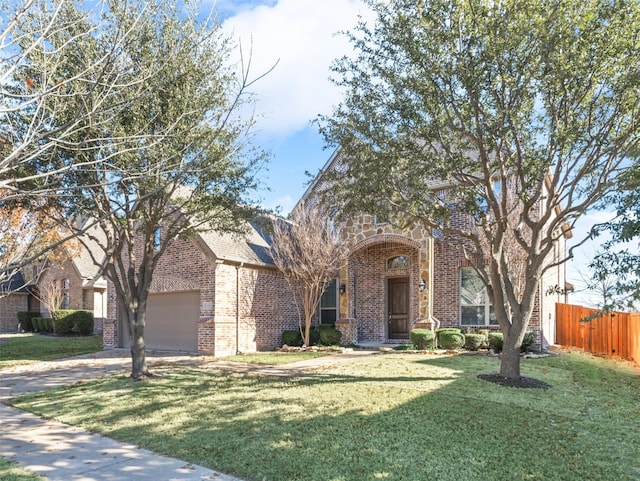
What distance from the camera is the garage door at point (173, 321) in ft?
53.4

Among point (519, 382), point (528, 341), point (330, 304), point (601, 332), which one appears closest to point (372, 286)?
point (330, 304)

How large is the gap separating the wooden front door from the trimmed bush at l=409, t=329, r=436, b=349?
8.97 ft

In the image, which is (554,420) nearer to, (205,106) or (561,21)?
(561,21)

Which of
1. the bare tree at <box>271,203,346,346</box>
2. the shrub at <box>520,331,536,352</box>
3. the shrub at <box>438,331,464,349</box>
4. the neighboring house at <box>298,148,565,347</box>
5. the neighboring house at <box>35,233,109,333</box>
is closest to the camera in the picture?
the shrub at <box>520,331,536,352</box>

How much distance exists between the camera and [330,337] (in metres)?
16.9

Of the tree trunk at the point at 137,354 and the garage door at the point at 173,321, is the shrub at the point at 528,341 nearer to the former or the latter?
the garage door at the point at 173,321

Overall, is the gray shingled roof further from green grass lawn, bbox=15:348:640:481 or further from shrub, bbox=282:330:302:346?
green grass lawn, bbox=15:348:640:481

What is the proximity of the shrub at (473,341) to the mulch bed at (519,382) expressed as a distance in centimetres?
485

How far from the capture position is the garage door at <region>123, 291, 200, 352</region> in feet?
53.4

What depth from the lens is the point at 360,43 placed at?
9.56 m

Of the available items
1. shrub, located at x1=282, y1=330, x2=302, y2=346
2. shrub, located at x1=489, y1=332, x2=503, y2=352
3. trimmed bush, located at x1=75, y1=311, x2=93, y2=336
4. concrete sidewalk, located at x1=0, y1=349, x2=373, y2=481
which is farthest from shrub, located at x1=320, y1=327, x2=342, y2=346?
trimmed bush, located at x1=75, y1=311, x2=93, y2=336

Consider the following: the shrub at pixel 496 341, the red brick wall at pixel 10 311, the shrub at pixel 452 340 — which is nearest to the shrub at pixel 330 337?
the shrub at pixel 452 340

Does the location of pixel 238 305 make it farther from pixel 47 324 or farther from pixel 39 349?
pixel 47 324

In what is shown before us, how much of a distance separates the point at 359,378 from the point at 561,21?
24.6ft
